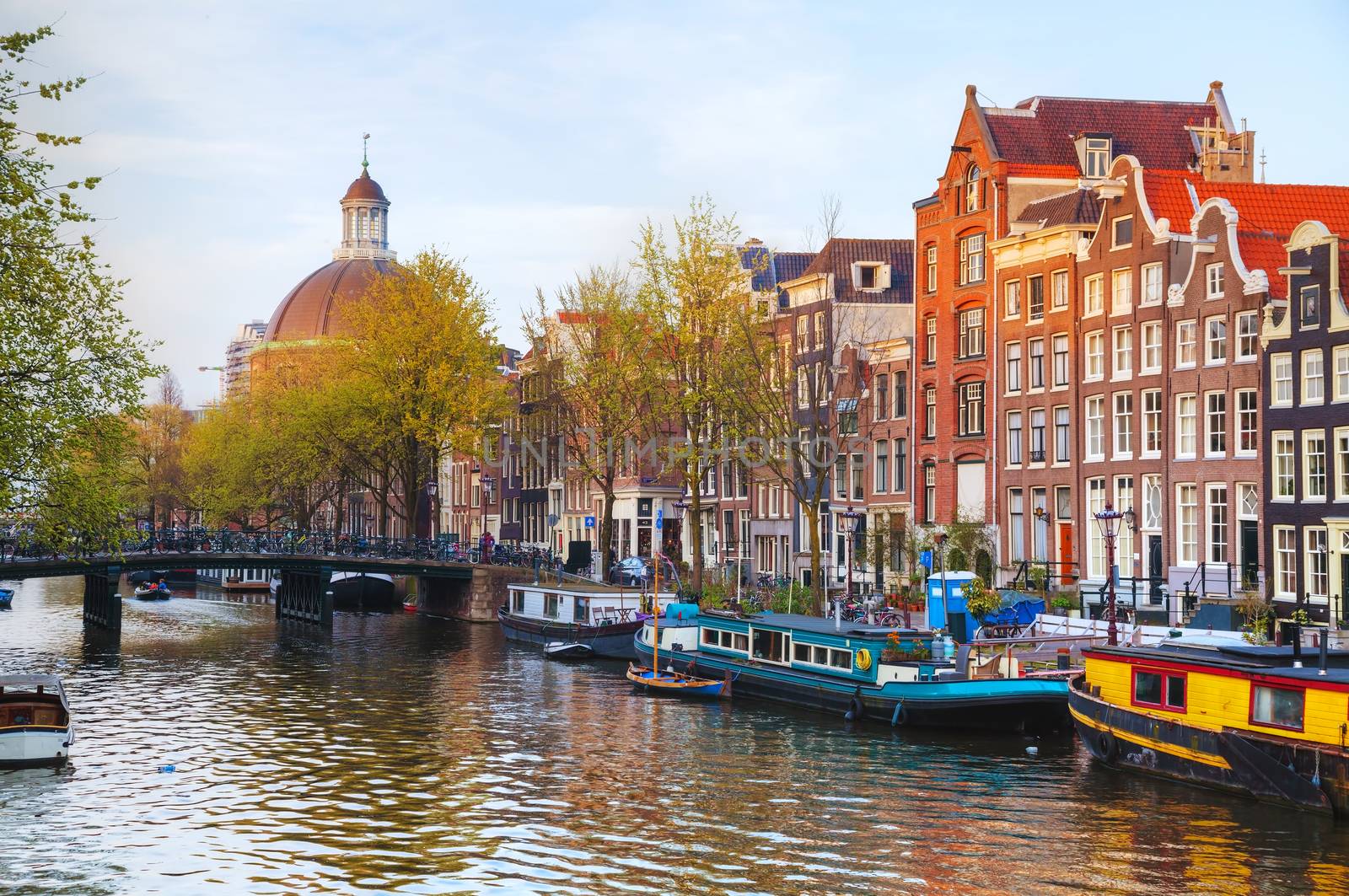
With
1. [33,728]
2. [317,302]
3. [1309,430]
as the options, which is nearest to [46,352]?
[33,728]

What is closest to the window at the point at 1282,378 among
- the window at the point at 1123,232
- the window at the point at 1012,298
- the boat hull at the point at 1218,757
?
the window at the point at 1123,232

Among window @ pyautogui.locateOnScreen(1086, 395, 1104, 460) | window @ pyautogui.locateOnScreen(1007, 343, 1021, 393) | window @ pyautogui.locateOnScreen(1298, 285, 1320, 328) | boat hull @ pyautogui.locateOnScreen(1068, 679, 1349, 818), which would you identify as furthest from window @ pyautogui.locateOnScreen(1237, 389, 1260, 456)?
boat hull @ pyautogui.locateOnScreen(1068, 679, 1349, 818)

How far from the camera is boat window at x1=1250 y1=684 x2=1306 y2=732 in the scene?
30.6m

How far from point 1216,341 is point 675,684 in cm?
2122

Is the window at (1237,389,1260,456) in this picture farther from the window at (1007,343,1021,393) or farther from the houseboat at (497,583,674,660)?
the houseboat at (497,583,674,660)

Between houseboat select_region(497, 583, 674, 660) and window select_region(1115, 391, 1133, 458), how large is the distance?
17626 millimetres

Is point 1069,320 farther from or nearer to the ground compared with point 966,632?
farther from the ground

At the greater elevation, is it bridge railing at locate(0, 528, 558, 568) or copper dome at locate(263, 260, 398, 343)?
copper dome at locate(263, 260, 398, 343)

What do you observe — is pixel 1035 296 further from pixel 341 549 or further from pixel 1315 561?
pixel 341 549

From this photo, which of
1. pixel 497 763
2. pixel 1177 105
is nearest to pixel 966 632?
pixel 497 763

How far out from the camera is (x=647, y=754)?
37.8 m

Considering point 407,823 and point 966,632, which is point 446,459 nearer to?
point 966,632

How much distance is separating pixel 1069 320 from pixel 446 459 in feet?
270

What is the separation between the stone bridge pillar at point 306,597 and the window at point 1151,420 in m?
41.1
